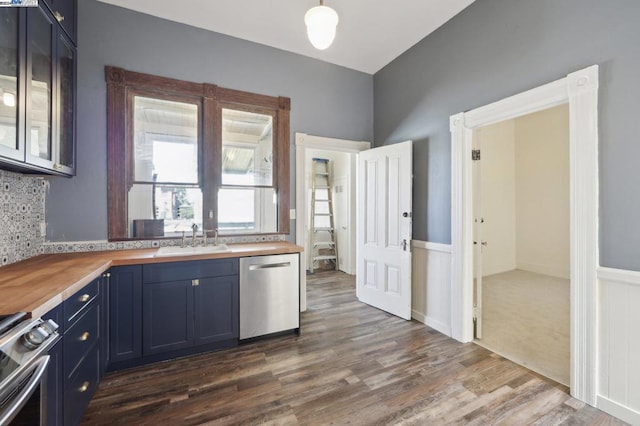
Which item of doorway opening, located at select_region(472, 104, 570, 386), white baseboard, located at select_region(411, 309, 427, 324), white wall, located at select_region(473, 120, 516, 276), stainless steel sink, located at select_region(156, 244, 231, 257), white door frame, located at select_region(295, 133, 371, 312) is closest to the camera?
stainless steel sink, located at select_region(156, 244, 231, 257)

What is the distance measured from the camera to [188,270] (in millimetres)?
2369

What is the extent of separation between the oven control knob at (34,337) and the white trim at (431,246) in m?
3.00

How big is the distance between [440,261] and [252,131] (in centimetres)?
265

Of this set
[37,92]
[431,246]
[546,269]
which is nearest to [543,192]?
[546,269]

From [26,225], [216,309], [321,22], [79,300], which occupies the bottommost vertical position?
[216,309]

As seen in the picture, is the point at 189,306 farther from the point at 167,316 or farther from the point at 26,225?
the point at 26,225

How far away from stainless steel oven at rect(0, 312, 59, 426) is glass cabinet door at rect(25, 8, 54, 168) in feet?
3.91

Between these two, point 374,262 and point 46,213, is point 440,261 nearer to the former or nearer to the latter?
point 374,262

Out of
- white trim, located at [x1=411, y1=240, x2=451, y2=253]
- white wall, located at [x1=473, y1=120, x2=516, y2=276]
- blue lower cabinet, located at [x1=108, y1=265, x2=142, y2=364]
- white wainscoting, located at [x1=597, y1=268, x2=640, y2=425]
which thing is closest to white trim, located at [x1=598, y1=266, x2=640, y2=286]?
white wainscoting, located at [x1=597, y1=268, x2=640, y2=425]

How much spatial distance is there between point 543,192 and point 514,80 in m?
3.89

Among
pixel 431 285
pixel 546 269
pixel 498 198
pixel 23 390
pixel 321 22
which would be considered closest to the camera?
pixel 23 390

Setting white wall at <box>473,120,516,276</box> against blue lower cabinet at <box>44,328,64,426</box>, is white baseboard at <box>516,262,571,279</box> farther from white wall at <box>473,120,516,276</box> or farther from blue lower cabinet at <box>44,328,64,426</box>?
blue lower cabinet at <box>44,328,64,426</box>

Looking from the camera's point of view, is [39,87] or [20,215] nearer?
[39,87]

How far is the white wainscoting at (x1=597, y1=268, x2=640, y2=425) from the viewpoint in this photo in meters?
1.65
